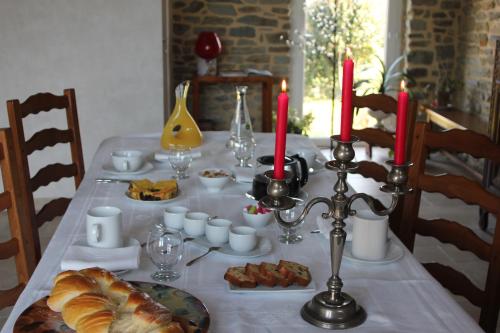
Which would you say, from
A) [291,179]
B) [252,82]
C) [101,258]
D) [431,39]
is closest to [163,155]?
[291,179]

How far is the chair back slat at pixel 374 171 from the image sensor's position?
2568 millimetres

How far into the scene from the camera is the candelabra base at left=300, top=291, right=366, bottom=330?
52.2 inches

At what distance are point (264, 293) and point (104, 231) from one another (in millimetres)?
447

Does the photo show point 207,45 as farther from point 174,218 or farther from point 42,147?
point 174,218

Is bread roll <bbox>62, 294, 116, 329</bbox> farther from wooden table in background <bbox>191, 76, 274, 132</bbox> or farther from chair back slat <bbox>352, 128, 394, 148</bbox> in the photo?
wooden table in background <bbox>191, 76, 274, 132</bbox>

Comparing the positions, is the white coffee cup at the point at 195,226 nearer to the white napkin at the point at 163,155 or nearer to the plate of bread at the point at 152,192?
the plate of bread at the point at 152,192

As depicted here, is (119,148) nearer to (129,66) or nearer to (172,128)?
(172,128)

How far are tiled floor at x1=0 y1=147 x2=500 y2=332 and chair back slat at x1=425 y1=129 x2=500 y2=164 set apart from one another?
116 cm

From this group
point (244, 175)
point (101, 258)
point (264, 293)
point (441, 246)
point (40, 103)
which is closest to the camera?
point (264, 293)

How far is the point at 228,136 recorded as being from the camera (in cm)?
309

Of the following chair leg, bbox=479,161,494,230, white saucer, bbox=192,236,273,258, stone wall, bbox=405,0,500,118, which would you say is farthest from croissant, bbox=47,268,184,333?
stone wall, bbox=405,0,500,118

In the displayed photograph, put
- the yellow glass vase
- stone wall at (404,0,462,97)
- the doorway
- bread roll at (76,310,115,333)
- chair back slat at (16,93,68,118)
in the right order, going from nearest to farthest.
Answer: bread roll at (76,310,115,333) < chair back slat at (16,93,68,118) < the yellow glass vase < stone wall at (404,0,462,97) < the doorway

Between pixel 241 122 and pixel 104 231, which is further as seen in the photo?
pixel 241 122

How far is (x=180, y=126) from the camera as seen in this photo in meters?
2.79
